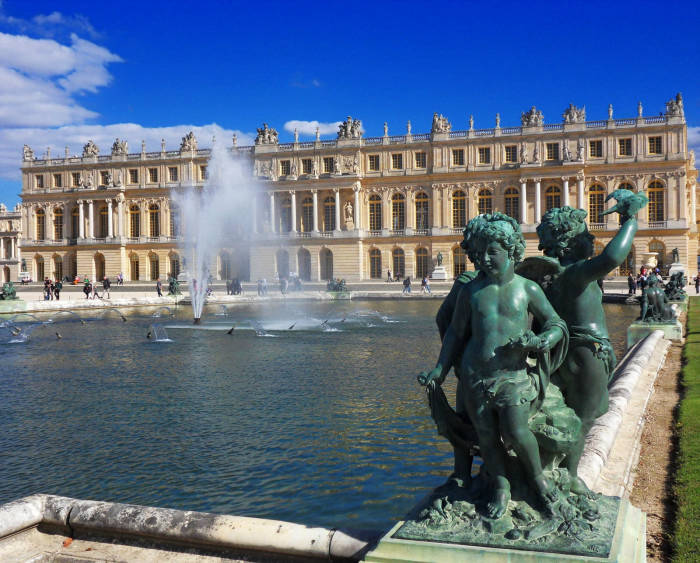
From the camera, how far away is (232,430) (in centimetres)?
809

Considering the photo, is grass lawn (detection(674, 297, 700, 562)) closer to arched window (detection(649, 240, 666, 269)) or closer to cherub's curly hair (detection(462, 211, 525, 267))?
cherub's curly hair (detection(462, 211, 525, 267))

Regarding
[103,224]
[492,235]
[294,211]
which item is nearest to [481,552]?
[492,235]

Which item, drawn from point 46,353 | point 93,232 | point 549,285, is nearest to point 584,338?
point 549,285

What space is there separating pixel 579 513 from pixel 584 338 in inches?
41.7

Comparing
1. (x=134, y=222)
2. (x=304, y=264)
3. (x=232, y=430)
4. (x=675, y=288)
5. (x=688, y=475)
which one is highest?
(x=134, y=222)

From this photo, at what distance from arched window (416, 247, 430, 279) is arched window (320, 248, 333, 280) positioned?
7798 millimetres

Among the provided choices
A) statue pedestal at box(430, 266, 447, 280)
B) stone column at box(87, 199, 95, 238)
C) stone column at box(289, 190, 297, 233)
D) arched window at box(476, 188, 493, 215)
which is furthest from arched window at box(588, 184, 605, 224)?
stone column at box(87, 199, 95, 238)

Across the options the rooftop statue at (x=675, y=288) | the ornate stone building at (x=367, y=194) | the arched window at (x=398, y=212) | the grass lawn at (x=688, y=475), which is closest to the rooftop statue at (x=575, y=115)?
the ornate stone building at (x=367, y=194)

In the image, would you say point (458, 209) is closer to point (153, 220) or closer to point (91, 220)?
point (153, 220)

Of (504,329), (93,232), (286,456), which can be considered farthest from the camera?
(93,232)

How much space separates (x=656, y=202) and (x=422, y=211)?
18.7 metres

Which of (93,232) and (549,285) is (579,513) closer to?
(549,285)

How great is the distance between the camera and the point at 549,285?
4.07 m

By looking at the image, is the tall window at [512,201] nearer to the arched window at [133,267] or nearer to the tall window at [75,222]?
the arched window at [133,267]
